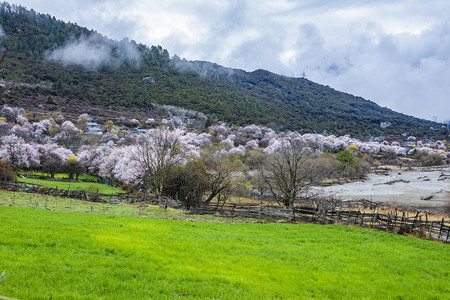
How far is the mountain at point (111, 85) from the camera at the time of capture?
125375mm

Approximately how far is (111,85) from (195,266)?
158127 millimetres

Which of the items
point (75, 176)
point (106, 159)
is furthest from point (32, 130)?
point (106, 159)

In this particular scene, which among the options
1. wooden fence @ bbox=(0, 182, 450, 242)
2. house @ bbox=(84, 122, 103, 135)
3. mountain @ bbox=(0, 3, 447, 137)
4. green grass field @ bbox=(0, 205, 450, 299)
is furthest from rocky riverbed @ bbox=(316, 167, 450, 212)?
house @ bbox=(84, 122, 103, 135)

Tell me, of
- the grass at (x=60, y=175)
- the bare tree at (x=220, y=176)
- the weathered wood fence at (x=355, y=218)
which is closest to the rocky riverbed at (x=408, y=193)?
the bare tree at (x=220, y=176)

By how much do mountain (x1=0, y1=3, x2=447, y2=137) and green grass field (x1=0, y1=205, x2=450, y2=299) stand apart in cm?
11697

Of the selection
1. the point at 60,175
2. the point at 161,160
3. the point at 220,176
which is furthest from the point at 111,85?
the point at 220,176

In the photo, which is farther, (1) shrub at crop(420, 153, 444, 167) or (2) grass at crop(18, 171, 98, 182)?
(1) shrub at crop(420, 153, 444, 167)

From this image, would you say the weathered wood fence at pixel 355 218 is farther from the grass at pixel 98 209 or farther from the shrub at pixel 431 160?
the shrub at pixel 431 160

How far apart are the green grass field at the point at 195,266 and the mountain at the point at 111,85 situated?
11697 centimetres

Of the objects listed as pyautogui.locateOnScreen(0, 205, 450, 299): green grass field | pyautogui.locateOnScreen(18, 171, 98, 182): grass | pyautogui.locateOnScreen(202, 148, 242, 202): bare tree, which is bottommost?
pyautogui.locateOnScreen(18, 171, 98, 182): grass

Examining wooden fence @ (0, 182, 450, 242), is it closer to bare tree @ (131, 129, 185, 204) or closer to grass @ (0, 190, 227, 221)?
bare tree @ (131, 129, 185, 204)

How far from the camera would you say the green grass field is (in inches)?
255

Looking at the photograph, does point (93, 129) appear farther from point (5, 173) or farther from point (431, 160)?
point (431, 160)

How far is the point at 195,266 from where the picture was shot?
28.0 feet
